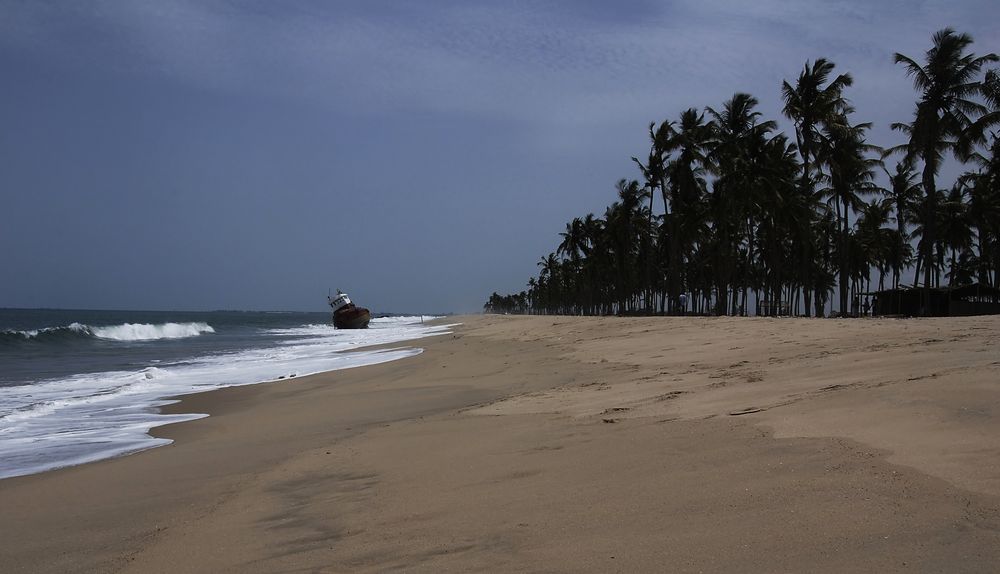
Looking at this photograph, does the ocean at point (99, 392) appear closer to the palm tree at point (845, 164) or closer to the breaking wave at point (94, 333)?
the breaking wave at point (94, 333)

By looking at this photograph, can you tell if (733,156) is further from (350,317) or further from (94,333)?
(94,333)

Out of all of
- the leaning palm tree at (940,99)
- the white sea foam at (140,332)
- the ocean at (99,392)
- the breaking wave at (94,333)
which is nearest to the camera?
the ocean at (99,392)

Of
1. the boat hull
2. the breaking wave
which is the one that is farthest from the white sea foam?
the boat hull

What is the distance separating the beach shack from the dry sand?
25834 millimetres

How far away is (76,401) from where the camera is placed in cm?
1262

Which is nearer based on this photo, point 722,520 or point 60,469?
point 722,520

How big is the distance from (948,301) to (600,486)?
33.8 metres

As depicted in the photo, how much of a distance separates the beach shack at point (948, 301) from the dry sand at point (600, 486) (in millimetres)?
25834

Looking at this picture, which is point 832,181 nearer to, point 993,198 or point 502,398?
point 993,198

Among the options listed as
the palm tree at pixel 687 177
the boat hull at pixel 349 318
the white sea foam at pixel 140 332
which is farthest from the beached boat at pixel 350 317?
the palm tree at pixel 687 177

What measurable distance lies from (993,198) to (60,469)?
148ft

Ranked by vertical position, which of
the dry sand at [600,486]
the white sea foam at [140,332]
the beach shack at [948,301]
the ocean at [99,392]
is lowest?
the white sea foam at [140,332]

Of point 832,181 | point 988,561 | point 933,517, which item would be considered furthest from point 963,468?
point 832,181

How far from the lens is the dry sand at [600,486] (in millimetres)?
3264
